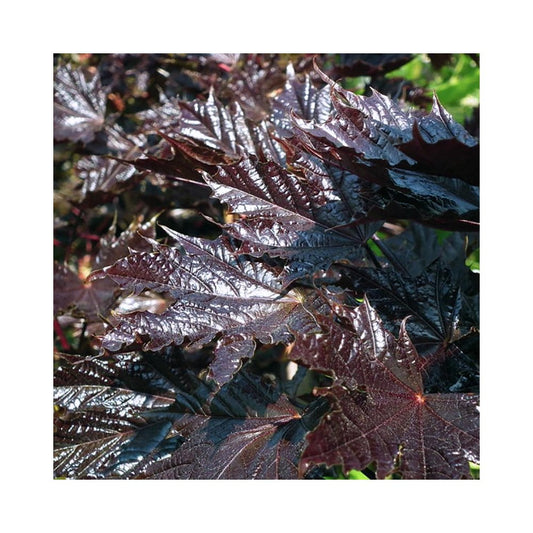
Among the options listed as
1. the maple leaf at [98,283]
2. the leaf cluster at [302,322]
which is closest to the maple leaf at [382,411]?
the leaf cluster at [302,322]

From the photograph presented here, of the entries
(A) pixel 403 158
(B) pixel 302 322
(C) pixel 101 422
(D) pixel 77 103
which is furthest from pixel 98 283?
(A) pixel 403 158

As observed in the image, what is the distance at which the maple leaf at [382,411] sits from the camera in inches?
25.7

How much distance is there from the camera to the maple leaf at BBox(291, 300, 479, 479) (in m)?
0.65

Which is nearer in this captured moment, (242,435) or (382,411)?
(382,411)

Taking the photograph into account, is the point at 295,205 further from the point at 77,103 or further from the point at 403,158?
the point at 77,103

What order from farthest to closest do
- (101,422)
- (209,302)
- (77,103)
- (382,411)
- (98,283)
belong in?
(77,103) → (98,283) → (101,422) → (209,302) → (382,411)

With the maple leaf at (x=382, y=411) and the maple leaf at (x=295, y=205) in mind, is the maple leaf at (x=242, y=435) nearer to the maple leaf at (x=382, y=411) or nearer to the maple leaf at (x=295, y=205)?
the maple leaf at (x=382, y=411)

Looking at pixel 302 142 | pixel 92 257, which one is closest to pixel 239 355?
pixel 302 142

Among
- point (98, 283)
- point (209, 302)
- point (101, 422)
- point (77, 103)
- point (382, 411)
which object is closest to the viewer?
point (382, 411)

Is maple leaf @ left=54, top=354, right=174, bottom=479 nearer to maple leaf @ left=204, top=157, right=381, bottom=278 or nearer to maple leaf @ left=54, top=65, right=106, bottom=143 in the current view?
maple leaf @ left=204, top=157, right=381, bottom=278

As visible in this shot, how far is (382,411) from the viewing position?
0.72m

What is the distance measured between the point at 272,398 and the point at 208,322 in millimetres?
171

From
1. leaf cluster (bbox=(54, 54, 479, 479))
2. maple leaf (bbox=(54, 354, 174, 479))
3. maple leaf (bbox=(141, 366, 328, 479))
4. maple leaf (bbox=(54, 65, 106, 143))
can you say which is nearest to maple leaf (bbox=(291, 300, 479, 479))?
leaf cluster (bbox=(54, 54, 479, 479))

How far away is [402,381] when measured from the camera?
744mm
